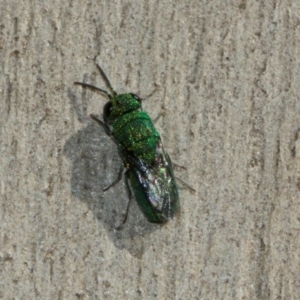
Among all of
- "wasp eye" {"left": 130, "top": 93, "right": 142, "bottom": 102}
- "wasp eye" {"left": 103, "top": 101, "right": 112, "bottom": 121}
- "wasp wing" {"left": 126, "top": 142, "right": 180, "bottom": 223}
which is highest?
"wasp eye" {"left": 130, "top": 93, "right": 142, "bottom": 102}

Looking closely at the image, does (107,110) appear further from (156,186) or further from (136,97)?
(156,186)

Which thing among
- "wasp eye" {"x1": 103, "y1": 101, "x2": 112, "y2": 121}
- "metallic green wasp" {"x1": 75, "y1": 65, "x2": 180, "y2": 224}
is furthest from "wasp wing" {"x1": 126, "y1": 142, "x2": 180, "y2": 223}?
"wasp eye" {"x1": 103, "y1": 101, "x2": 112, "y2": 121}

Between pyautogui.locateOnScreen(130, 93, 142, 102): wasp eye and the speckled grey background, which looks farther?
pyautogui.locateOnScreen(130, 93, 142, 102): wasp eye

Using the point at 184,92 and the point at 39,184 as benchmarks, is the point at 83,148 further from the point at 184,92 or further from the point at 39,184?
the point at 184,92

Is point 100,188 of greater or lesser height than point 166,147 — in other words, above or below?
below

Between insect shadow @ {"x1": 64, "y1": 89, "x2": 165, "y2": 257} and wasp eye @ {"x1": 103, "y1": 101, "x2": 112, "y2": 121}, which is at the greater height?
wasp eye @ {"x1": 103, "y1": 101, "x2": 112, "y2": 121}

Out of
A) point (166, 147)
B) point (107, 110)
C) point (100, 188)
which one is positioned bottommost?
point (100, 188)

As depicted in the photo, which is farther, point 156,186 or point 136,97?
point 156,186

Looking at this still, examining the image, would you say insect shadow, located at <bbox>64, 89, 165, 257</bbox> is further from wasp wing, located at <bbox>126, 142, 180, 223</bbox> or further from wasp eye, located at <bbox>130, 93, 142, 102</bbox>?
wasp eye, located at <bbox>130, 93, 142, 102</bbox>

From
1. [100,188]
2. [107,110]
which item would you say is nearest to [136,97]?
[107,110]
